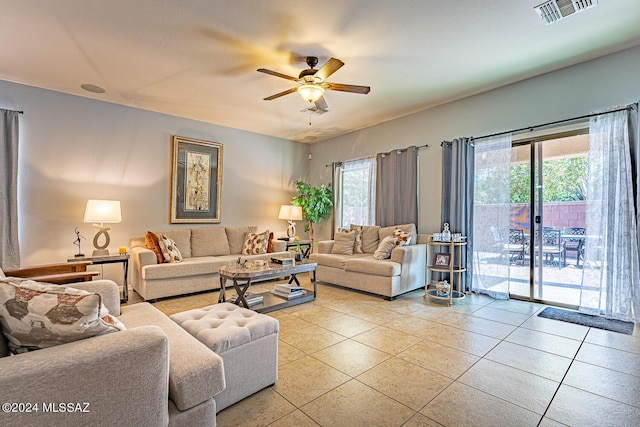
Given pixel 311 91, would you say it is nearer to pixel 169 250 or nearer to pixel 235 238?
pixel 169 250

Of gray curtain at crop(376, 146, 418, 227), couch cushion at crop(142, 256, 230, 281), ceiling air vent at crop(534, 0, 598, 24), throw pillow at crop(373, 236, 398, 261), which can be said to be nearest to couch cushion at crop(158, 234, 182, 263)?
couch cushion at crop(142, 256, 230, 281)

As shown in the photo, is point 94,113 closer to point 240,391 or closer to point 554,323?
point 240,391

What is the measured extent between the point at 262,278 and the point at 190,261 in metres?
1.43

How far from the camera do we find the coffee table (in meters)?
3.21

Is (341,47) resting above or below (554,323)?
above

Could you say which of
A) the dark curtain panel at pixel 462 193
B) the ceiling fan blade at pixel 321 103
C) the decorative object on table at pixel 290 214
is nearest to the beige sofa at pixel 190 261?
the decorative object on table at pixel 290 214

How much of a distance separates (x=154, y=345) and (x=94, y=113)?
4.46 meters

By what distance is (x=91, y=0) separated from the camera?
234 cm

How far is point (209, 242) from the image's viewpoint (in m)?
4.98

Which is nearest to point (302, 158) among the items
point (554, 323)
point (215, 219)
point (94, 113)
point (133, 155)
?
point (215, 219)

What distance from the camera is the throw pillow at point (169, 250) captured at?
4184 millimetres

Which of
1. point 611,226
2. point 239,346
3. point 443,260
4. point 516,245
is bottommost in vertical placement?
point 239,346

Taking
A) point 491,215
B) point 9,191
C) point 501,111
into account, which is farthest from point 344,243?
point 9,191

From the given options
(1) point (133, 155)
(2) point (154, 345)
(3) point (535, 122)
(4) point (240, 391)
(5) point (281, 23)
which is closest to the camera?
(2) point (154, 345)
